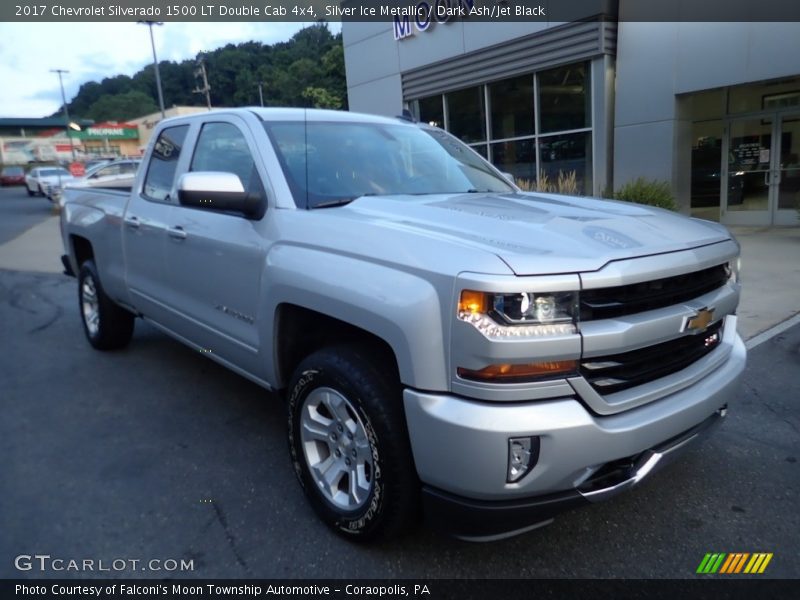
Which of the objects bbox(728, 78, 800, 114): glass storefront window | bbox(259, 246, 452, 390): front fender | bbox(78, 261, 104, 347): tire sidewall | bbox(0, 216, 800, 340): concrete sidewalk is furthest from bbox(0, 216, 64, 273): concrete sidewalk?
bbox(728, 78, 800, 114): glass storefront window

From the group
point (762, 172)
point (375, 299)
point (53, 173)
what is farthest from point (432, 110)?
point (53, 173)

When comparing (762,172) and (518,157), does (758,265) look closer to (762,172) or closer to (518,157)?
(762,172)

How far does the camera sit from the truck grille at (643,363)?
2.18 metres

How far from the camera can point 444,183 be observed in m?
3.65

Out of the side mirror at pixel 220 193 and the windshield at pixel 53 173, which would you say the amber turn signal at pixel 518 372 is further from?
the windshield at pixel 53 173

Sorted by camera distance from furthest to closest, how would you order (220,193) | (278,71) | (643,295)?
(278,71) → (220,193) → (643,295)

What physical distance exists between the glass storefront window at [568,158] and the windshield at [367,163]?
33.5ft

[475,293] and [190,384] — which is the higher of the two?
[475,293]

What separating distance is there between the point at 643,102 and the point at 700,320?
11.7 meters

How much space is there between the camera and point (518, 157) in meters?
15.7

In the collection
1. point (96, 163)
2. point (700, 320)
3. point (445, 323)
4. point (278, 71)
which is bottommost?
point (700, 320)
